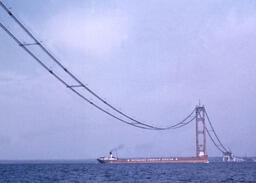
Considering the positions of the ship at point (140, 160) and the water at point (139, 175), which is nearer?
the water at point (139, 175)

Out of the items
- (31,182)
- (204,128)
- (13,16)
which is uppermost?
(204,128)

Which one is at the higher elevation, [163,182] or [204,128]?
[204,128]

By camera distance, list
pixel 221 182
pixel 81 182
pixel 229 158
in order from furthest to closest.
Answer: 1. pixel 229 158
2. pixel 81 182
3. pixel 221 182

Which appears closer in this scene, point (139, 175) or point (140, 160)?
point (139, 175)

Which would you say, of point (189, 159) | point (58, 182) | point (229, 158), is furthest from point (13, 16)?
point (229, 158)

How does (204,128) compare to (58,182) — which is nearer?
(58,182)

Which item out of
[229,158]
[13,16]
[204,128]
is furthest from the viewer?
[229,158]

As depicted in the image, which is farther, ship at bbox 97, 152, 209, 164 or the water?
ship at bbox 97, 152, 209, 164

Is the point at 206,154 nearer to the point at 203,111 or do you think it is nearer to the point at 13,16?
the point at 203,111

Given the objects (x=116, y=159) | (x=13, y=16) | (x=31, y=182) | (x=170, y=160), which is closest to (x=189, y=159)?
(x=170, y=160)

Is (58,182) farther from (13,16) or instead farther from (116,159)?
(116,159)
